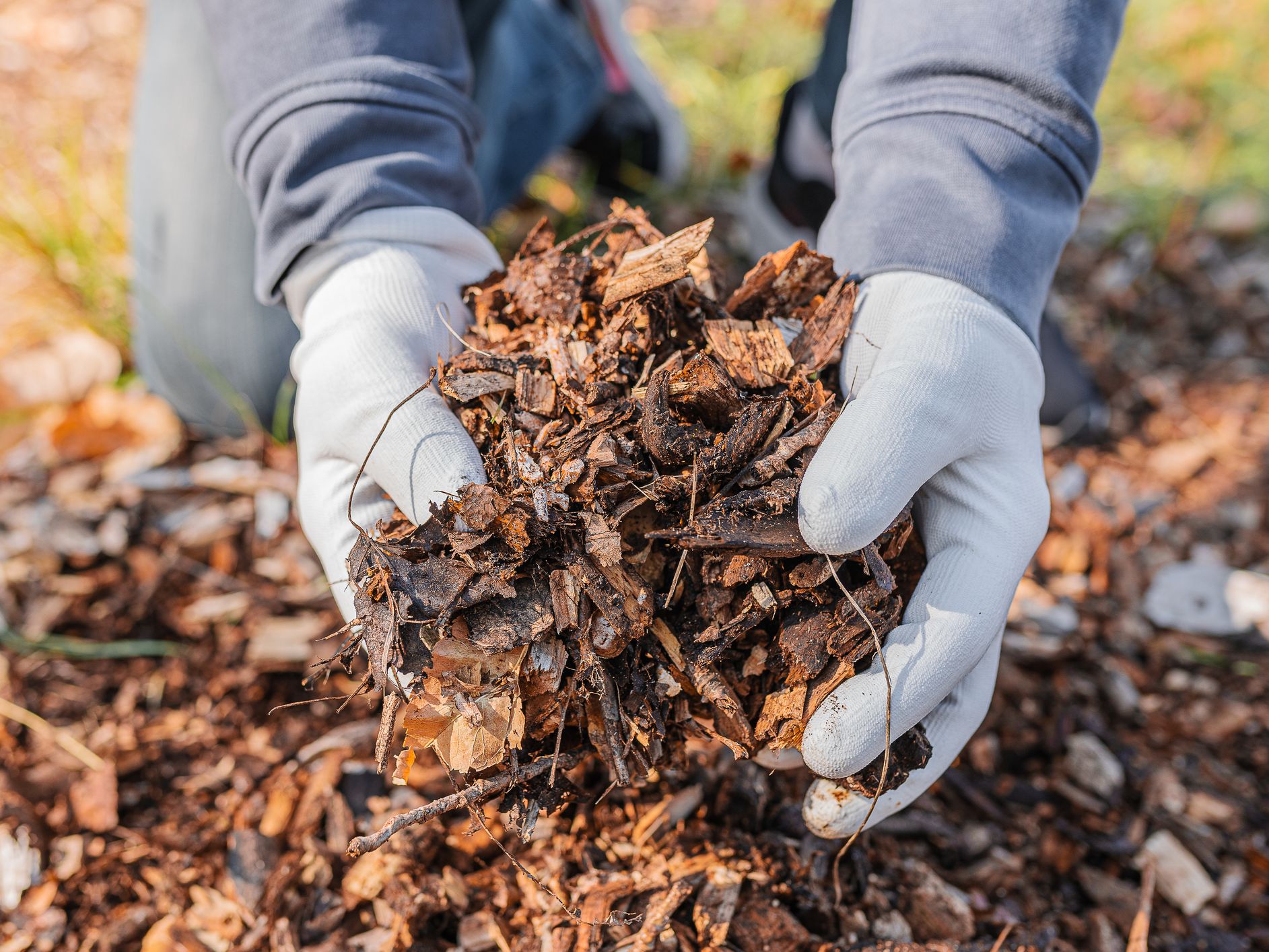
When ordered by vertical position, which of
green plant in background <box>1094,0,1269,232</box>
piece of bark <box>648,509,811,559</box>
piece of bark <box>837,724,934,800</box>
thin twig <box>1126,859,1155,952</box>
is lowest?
thin twig <box>1126,859,1155,952</box>

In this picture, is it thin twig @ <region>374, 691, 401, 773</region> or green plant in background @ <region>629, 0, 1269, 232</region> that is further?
green plant in background @ <region>629, 0, 1269, 232</region>

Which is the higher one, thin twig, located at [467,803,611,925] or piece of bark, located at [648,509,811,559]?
piece of bark, located at [648,509,811,559]

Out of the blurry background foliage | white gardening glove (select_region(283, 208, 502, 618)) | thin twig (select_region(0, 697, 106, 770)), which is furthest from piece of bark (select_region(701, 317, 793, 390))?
the blurry background foliage

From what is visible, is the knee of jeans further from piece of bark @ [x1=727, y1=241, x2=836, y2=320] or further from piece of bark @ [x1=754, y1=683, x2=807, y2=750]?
piece of bark @ [x1=754, y1=683, x2=807, y2=750]

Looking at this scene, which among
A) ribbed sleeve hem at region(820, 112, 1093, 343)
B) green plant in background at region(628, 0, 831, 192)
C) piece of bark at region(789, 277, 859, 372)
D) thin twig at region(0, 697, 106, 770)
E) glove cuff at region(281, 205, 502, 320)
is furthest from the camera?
green plant in background at region(628, 0, 831, 192)

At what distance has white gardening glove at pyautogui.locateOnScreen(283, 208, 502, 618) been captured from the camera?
1.59 m

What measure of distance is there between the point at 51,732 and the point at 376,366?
1.38 meters

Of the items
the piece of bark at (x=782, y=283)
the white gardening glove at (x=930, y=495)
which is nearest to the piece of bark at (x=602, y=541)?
the white gardening glove at (x=930, y=495)

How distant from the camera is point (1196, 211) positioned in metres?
3.81

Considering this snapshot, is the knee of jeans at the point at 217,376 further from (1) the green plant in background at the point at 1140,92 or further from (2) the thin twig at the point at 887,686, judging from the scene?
(1) the green plant in background at the point at 1140,92

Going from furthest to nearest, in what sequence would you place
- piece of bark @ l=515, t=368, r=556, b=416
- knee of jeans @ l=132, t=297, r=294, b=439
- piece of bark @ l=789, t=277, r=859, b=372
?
knee of jeans @ l=132, t=297, r=294, b=439 < piece of bark @ l=789, t=277, r=859, b=372 < piece of bark @ l=515, t=368, r=556, b=416

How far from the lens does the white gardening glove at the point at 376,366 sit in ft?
5.21

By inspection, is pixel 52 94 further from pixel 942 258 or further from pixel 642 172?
pixel 942 258

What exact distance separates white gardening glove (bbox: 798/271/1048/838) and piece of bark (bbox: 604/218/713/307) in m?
0.39
